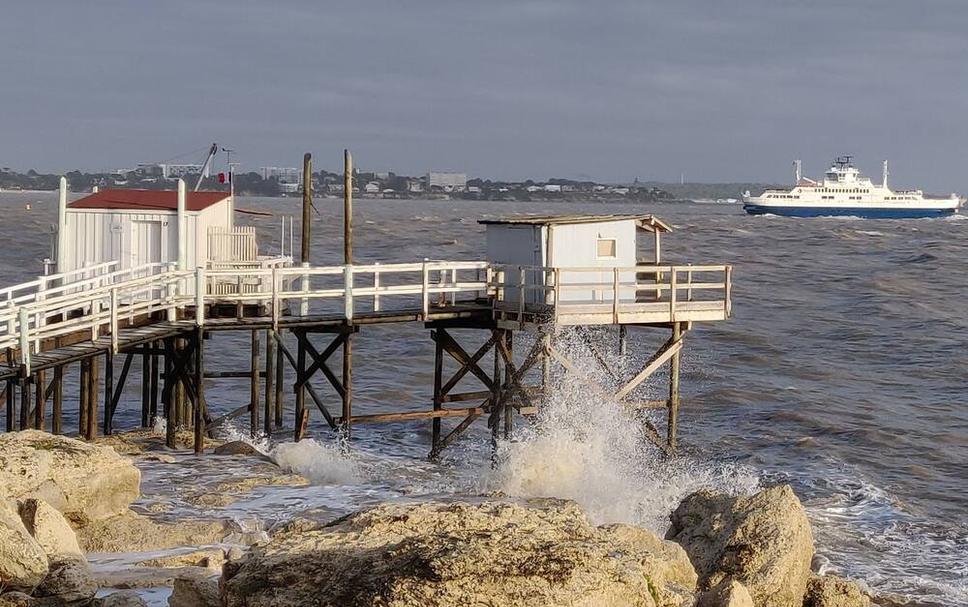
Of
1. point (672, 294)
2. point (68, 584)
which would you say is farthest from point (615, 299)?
point (68, 584)

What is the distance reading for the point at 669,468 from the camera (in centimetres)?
2334

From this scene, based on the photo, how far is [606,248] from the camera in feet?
76.4

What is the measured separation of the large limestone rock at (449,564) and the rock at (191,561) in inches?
136

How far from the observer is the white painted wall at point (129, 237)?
78.8 feet

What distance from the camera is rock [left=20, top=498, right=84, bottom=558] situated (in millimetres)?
11080

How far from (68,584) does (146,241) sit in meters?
14.8

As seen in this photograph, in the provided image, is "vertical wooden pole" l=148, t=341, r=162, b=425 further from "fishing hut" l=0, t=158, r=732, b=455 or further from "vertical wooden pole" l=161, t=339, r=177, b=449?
"vertical wooden pole" l=161, t=339, r=177, b=449

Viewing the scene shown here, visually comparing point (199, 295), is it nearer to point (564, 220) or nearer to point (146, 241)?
point (146, 241)

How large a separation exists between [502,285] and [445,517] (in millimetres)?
14226

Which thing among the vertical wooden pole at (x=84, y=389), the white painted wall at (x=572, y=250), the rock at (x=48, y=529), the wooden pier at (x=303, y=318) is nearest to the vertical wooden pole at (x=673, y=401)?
the wooden pier at (x=303, y=318)

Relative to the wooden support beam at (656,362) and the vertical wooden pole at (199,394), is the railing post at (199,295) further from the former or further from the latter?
the wooden support beam at (656,362)

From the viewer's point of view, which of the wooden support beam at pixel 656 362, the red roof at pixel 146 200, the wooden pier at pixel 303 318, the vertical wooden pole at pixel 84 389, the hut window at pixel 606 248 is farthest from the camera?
the red roof at pixel 146 200

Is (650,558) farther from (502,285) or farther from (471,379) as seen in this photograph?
(471,379)

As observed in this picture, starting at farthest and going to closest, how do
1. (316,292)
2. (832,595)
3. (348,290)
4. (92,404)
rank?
(316,292)
(348,290)
(92,404)
(832,595)
